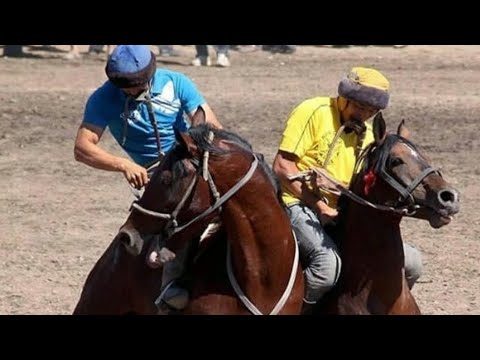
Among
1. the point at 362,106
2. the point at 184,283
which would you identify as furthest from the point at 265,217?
the point at 362,106

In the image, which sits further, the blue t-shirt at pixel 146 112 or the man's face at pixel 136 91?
the blue t-shirt at pixel 146 112

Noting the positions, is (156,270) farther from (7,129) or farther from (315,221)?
(7,129)

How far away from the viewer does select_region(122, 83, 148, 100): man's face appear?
5.66 m

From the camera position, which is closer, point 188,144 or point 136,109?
point 188,144

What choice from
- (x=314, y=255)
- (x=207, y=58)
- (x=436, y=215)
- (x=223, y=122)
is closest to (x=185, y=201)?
(x=314, y=255)

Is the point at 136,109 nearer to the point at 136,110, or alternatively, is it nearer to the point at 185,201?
the point at 136,110

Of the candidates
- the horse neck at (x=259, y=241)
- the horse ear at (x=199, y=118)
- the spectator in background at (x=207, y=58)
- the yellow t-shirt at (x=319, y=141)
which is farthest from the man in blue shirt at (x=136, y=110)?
the spectator in background at (x=207, y=58)

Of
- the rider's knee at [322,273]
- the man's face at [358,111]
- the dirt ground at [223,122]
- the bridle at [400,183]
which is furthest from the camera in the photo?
the dirt ground at [223,122]

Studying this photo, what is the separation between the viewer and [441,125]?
13789 mm

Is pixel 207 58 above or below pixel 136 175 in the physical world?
below

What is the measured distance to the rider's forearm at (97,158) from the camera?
5539mm

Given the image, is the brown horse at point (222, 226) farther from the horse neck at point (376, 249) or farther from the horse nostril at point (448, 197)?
the horse nostril at point (448, 197)

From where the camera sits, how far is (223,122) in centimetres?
1387

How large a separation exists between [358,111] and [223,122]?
330 inches
